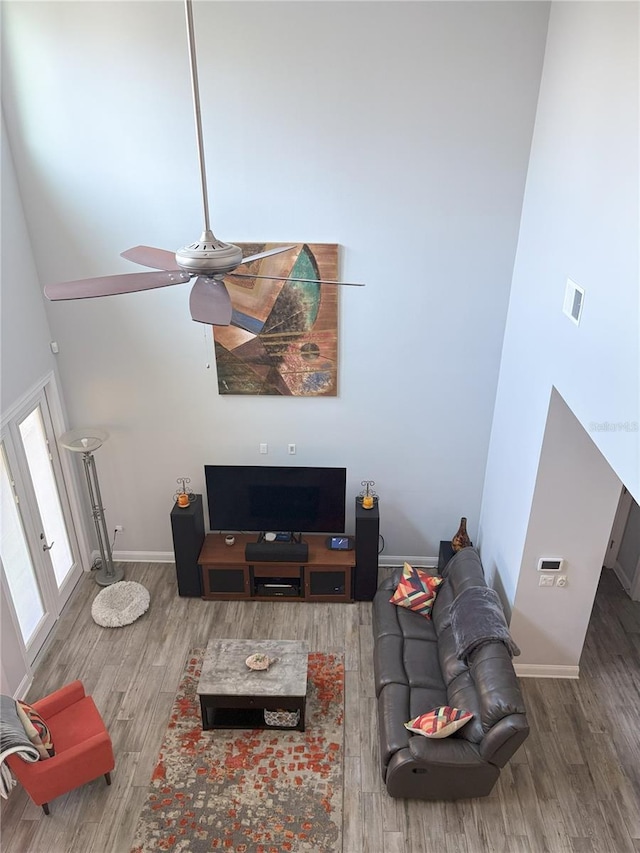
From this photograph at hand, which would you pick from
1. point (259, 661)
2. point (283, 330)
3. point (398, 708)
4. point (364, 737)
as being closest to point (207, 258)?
point (283, 330)

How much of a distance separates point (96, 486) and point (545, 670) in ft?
14.8

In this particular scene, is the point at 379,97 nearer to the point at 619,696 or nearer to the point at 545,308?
the point at 545,308

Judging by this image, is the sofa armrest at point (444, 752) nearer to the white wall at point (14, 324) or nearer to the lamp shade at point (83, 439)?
the white wall at point (14, 324)

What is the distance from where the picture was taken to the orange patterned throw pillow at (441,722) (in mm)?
4477

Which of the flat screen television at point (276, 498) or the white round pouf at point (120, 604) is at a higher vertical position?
the flat screen television at point (276, 498)

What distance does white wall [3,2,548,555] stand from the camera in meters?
5.04

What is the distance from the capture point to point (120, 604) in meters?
6.46

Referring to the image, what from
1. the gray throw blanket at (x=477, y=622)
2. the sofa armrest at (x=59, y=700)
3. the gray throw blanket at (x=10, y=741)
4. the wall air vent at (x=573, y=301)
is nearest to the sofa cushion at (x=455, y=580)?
the gray throw blanket at (x=477, y=622)

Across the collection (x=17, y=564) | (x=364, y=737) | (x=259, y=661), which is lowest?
(x=364, y=737)

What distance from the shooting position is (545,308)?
4.71 meters

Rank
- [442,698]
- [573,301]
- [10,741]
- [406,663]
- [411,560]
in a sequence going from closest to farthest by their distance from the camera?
1. [573,301]
2. [10,741]
3. [442,698]
4. [406,663]
5. [411,560]

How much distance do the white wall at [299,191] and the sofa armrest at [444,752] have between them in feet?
8.68

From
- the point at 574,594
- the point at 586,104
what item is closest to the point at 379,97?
the point at 586,104

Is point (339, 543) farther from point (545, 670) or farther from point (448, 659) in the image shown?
point (545, 670)
